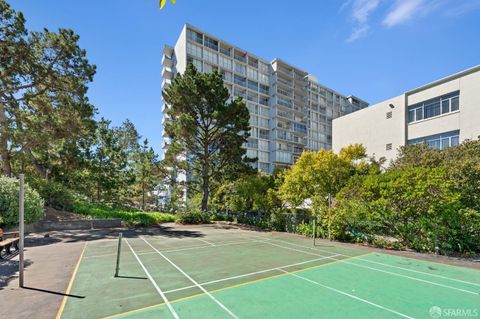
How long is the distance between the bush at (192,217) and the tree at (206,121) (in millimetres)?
1174

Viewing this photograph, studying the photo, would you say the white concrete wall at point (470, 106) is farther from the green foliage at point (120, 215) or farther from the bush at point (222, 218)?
the green foliage at point (120, 215)

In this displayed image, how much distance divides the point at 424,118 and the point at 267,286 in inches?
1152

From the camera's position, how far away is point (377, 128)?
32031mm

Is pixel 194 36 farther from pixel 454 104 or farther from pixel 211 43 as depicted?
pixel 454 104

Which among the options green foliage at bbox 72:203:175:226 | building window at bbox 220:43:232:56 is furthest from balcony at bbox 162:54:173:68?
green foliage at bbox 72:203:175:226

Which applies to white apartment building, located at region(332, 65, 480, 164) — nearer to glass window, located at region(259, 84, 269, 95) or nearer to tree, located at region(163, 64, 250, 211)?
tree, located at region(163, 64, 250, 211)

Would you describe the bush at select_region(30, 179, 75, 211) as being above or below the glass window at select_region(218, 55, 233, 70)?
below

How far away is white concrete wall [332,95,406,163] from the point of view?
29719mm

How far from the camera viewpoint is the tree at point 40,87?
59.7 feet

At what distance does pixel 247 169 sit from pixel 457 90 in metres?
22.2

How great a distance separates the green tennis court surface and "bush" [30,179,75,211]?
13.6m

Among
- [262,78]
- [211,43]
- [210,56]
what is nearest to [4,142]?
[210,56]

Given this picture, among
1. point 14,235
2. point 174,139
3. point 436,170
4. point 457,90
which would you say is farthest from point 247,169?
point 457,90

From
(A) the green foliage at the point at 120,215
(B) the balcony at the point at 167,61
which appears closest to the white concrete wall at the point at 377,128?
(A) the green foliage at the point at 120,215
